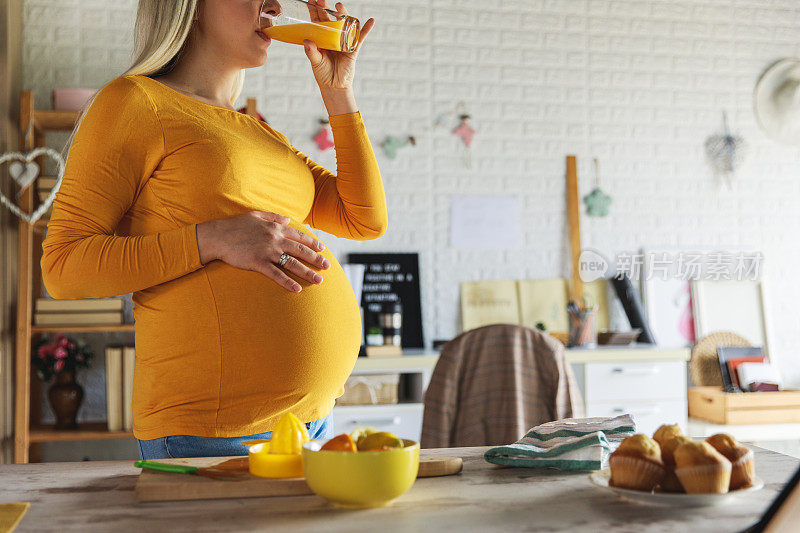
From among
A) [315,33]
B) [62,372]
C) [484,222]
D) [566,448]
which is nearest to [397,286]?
[484,222]

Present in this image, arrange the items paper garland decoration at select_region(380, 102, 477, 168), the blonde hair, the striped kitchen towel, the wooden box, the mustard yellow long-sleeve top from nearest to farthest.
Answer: the striped kitchen towel → the mustard yellow long-sleeve top → the blonde hair → the wooden box → paper garland decoration at select_region(380, 102, 477, 168)

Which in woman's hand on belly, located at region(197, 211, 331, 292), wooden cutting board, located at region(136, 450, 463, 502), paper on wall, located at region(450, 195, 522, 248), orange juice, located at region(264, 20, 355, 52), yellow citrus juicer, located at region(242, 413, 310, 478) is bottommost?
wooden cutting board, located at region(136, 450, 463, 502)

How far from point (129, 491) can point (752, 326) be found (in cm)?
362

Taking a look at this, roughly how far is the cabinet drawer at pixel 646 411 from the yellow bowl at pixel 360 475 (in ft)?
8.21

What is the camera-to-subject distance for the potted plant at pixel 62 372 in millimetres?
2963

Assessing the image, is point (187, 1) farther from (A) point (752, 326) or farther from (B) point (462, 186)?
(A) point (752, 326)

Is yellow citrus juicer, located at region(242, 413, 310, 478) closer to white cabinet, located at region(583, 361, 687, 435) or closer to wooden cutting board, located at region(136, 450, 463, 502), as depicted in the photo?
wooden cutting board, located at region(136, 450, 463, 502)

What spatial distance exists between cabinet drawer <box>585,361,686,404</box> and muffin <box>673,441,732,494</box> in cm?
242

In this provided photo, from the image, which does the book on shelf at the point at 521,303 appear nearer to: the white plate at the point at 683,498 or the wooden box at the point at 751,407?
the wooden box at the point at 751,407

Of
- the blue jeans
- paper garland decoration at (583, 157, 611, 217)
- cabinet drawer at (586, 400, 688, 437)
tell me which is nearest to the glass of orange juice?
the blue jeans

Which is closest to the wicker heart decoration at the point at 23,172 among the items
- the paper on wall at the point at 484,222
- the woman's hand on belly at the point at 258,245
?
the paper on wall at the point at 484,222

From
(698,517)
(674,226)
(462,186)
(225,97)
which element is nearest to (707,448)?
(698,517)

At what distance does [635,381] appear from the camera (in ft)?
10.6

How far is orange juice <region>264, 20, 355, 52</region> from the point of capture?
4.41 ft
